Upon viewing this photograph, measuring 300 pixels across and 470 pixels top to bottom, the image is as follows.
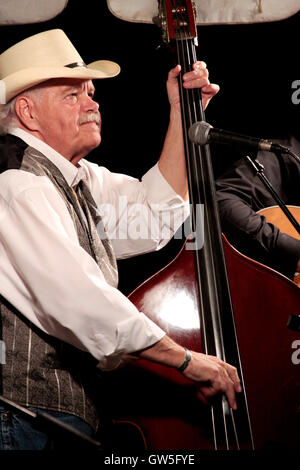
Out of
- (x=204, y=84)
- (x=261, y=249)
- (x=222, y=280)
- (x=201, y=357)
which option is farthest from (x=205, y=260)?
(x=261, y=249)

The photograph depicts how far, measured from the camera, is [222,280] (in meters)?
1.89

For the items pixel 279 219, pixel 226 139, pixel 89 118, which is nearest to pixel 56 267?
pixel 226 139

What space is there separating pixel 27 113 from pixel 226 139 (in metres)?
0.80

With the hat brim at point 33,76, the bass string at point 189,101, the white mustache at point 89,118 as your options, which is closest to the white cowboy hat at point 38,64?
the hat brim at point 33,76

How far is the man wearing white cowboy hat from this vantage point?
161cm

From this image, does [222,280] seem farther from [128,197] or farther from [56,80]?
[56,80]

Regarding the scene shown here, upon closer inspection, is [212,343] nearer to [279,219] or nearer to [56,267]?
[56,267]

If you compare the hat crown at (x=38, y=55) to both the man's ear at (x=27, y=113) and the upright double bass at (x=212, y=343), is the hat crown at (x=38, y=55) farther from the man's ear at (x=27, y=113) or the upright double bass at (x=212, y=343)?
the upright double bass at (x=212, y=343)

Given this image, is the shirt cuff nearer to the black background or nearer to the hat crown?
the hat crown

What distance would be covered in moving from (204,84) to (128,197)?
502 millimetres

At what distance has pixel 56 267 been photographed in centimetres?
162

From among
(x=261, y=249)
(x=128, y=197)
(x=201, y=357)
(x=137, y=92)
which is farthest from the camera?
(x=137, y=92)

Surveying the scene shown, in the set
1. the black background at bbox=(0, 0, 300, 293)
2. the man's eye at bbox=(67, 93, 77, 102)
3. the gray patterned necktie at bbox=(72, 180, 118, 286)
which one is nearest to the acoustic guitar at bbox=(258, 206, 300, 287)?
the black background at bbox=(0, 0, 300, 293)

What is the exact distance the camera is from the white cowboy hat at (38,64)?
6.60 feet
